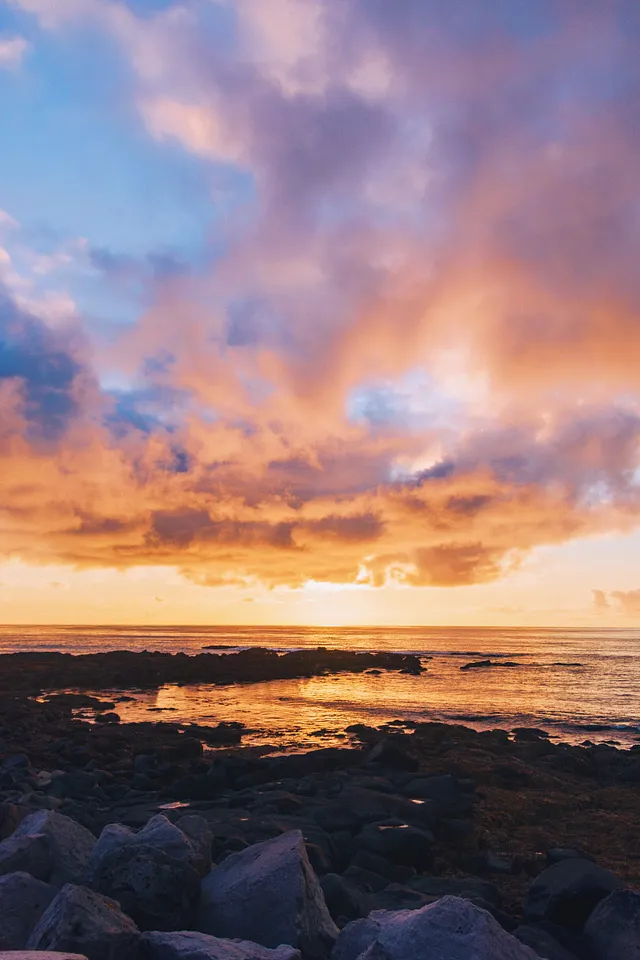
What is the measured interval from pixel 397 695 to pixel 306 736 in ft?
54.6

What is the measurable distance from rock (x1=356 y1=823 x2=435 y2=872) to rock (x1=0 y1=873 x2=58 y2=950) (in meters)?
5.80

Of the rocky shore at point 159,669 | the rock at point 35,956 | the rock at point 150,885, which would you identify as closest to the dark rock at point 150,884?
the rock at point 150,885

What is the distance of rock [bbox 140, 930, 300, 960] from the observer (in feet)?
16.1

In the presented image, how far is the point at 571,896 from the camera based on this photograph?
7.48m

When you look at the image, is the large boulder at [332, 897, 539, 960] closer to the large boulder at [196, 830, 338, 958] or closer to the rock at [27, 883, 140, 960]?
the large boulder at [196, 830, 338, 958]

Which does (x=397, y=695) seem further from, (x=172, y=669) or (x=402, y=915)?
(x=402, y=915)

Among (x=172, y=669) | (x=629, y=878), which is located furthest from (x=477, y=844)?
(x=172, y=669)

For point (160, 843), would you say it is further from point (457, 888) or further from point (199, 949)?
point (457, 888)

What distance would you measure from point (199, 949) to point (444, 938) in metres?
1.80

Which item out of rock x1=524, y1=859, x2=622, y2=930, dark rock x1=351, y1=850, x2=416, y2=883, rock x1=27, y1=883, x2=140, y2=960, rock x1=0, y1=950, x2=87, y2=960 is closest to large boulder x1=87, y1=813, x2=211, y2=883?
rock x1=27, y1=883, x2=140, y2=960

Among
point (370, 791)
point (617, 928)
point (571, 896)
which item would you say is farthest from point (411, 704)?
point (617, 928)

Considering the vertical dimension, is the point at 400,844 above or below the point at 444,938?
below

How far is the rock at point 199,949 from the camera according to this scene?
4.90 metres

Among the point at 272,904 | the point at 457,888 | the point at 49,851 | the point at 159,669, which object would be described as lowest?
the point at 159,669
